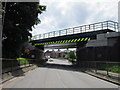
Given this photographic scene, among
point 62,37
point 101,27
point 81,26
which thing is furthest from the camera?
point 62,37

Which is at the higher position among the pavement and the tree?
the tree

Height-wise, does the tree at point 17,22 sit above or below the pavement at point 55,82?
above

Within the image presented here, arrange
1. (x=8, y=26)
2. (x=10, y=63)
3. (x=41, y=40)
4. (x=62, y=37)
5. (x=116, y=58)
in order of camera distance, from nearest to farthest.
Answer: (x=10, y=63), (x=8, y=26), (x=116, y=58), (x=62, y=37), (x=41, y=40)

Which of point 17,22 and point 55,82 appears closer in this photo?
point 55,82

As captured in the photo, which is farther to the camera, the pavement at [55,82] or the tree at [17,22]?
the tree at [17,22]

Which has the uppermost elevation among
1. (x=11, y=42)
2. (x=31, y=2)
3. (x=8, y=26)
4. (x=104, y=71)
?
(x=31, y=2)

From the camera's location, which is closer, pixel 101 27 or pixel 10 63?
pixel 10 63

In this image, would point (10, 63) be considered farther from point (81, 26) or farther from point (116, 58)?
point (81, 26)

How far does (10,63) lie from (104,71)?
9921 mm

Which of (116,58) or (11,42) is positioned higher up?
(11,42)

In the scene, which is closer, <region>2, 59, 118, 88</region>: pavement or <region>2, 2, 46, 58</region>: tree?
<region>2, 59, 118, 88</region>: pavement

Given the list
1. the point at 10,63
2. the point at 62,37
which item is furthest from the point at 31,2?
the point at 62,37

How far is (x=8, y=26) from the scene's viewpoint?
21.1 m

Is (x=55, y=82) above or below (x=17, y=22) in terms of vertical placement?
below
